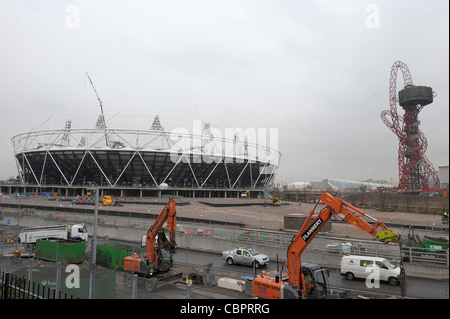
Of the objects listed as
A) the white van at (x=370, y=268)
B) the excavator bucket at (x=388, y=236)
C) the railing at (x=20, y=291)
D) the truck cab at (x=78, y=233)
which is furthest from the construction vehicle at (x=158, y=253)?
the truck cab at (x=78, y=233)

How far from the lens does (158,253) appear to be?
577 inches

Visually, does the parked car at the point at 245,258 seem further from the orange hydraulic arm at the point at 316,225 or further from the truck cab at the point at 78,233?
the truck cab at the point at 78,233

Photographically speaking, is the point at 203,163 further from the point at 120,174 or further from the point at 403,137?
the point at 403,137

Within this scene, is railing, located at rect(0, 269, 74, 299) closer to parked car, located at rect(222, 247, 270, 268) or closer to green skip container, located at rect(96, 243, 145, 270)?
green skip container, located at rect(96, 243, 145, 270)

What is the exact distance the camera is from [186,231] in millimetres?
25625

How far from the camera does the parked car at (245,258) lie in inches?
706

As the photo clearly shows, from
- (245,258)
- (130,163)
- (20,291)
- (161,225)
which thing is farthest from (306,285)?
(130,163)

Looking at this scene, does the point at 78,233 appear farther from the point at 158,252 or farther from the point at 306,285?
the point at 306,285

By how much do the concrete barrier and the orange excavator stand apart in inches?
217

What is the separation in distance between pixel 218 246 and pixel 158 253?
8.45 meters

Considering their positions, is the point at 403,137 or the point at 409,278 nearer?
the point at 409,278

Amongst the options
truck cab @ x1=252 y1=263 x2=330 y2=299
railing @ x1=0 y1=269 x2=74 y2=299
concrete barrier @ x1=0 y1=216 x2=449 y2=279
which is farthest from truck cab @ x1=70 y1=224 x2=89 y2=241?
truck cab @ x1=252 y1=263 x2=330 y2=299

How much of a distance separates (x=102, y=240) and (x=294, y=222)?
17.5 metres

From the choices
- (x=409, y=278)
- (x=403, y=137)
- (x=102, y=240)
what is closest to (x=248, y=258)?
(x=409, y=278)
